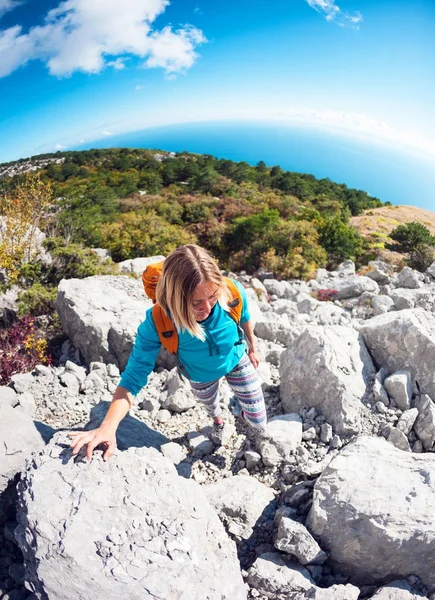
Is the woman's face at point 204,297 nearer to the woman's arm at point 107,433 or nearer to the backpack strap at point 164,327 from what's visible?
A: the backpack strap at point 164,327

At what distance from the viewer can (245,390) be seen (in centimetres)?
287

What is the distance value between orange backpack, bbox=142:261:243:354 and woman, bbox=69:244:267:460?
0.13 feet

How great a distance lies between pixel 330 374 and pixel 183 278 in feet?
7.10

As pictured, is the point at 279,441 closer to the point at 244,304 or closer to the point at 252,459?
the point at 252,459

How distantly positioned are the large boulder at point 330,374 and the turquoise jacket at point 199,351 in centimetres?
116

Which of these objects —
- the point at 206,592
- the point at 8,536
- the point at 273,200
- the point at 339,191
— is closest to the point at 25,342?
the point at 8,536

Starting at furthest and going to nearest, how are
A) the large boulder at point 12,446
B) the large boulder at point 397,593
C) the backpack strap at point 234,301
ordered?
the backpack strap at point 234,301
the large boulder at point 12,446
the large boulder at point 397,593

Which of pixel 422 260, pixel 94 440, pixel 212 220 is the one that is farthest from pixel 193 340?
pixel 212 220

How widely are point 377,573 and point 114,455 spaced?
176cm

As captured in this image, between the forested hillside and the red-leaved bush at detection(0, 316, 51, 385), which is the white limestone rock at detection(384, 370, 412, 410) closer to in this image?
the red-leaved bush at detection(0, 316, 51, 385)

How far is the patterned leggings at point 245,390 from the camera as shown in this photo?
280 centimetres

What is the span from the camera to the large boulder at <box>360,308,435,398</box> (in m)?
→ 3.31

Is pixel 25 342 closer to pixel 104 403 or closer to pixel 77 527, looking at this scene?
pixel 104 403

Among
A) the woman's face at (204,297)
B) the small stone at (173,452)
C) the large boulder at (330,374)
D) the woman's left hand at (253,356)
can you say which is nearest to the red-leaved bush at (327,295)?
the large boulder at (330,374)
